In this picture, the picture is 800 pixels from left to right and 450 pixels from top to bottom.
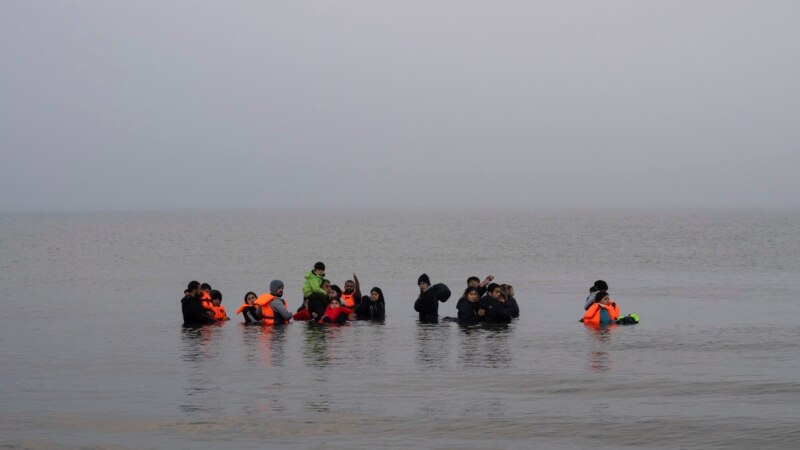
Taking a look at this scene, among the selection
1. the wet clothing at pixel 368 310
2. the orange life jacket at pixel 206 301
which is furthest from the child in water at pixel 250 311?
the wet clothing at pixel 368 310

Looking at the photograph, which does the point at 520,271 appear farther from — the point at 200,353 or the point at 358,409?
the point at 358,409

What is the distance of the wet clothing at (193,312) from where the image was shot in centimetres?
2395

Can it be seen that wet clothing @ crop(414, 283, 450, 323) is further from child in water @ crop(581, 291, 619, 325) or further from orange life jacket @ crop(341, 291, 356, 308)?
child in water @ crop(581, 291, 619, 325)

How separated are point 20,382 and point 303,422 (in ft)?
19.7

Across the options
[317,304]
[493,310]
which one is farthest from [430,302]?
[317,304]

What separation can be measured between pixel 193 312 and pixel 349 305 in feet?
12.5

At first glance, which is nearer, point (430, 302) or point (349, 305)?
point (430, 302)

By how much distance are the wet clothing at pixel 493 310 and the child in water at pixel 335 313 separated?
10.7 ft

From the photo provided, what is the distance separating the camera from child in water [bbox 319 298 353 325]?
23.9 metres

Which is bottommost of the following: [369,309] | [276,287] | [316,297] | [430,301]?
[369,309]

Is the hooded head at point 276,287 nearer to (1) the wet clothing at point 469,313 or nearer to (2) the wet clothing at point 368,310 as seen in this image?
(2) the wet clothing at point 368,310

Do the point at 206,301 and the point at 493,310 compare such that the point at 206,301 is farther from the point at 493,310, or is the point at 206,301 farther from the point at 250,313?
the point at 493,310

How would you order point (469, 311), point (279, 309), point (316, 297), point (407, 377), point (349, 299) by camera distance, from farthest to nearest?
point (349, 299)
point (316, 297)
point (279, 309)
point (469, 311)
point (407, 377)

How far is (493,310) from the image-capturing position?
23.7 metres
